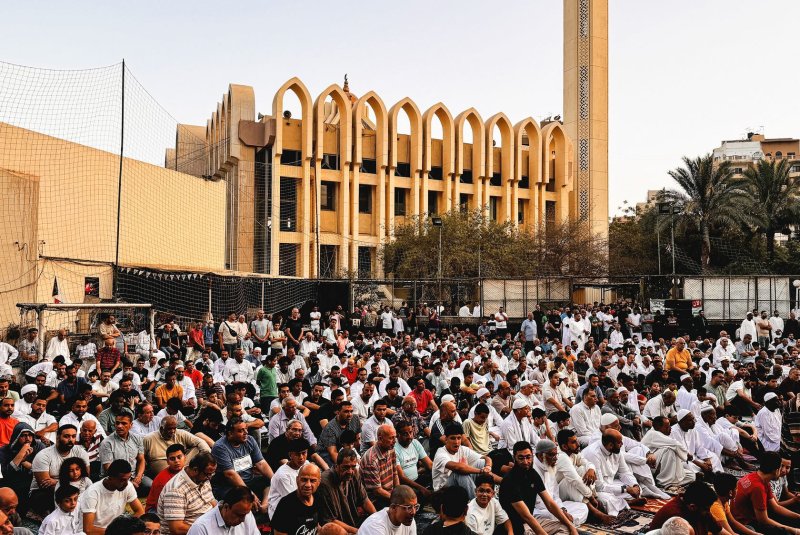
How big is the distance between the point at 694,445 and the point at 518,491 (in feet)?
13.8

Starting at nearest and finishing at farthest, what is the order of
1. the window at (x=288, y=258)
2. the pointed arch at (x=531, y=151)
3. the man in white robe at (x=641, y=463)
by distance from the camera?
the man in white robe at (x=641, y=463), the window at (x=288, y=258), the pointed arch at (x=531, y=151)

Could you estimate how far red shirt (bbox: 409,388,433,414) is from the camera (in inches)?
456

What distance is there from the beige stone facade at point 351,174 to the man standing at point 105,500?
96.1 feet

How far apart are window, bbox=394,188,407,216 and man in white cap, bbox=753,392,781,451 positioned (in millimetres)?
31099

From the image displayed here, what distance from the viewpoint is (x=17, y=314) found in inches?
690

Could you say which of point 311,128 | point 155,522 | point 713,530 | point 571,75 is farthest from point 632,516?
point 571,75

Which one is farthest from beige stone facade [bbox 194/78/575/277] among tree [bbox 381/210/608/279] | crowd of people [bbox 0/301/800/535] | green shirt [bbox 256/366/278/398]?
green shirt [bbox 256/366/278/398]

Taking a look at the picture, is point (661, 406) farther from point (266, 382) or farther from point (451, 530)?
point (451, 530)

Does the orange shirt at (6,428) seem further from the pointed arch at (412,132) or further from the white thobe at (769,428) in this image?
the pointed arch at (412,132)

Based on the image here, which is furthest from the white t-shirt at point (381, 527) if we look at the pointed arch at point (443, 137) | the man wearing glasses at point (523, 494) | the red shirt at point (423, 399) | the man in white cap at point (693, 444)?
the pointed arch at point (443, 137)

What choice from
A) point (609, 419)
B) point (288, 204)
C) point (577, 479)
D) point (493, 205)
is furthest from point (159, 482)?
point (493, 205)

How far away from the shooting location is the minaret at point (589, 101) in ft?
145

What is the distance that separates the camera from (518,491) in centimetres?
684

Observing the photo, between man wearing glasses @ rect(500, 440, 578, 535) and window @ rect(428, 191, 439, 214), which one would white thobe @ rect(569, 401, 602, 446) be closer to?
man wearing glasses @ rect(500, 440, 578, 535)
